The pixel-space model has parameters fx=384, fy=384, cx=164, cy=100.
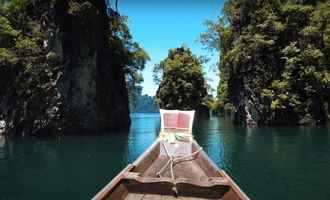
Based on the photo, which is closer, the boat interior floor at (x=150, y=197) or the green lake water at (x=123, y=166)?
the boat interior floor at (x=150, y=197)

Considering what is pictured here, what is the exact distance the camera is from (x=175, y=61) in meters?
90.9

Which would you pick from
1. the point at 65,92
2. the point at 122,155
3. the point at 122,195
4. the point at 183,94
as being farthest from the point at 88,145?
the point at 183,94

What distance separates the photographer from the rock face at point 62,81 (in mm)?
47219

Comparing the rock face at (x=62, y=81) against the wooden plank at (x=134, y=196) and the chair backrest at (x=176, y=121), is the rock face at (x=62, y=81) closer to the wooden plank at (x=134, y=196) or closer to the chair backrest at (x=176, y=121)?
the chair backrest at (x=176, y=121)

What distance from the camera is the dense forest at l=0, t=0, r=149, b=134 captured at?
46156 millimetres

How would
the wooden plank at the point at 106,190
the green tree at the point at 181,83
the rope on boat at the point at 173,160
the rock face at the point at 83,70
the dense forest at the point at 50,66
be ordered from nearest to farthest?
the wooden plank at the point at 106,190
the rope on boat at the point at 173,160
the dense forest at the point at 50,66
the rock face at the point at 83,70
the green tree at the point at 181,83

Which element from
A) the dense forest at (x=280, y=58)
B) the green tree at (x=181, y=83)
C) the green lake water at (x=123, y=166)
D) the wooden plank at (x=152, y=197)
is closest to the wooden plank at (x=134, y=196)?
the wooden plank at (x=152, y=197)

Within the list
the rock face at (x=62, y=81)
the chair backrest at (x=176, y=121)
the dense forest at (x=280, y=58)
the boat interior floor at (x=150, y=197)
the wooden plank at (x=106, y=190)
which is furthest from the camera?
the dense forest at (x=280, y=58)

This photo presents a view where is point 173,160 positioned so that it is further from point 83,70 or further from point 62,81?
point 83,70

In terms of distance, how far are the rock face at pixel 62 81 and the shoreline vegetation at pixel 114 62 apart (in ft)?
0.40

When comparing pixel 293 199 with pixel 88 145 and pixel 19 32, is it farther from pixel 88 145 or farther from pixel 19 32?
pixel 19 32

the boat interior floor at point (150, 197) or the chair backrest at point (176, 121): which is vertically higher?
the chair backrest at point (176, 121)

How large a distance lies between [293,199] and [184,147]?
206 inches

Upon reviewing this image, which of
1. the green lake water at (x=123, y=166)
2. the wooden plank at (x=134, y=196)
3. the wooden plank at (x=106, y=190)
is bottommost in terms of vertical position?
the green lake water at (x=123, y=166)
